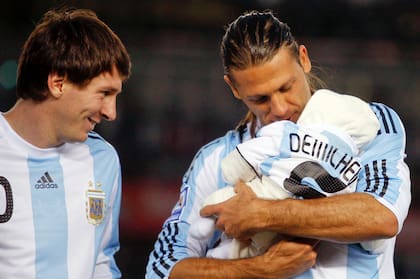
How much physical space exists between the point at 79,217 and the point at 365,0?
747 cm

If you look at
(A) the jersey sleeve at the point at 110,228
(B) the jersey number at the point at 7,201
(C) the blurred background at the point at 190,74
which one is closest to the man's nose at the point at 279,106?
(A) the jersey sleeve at the point at 110,228

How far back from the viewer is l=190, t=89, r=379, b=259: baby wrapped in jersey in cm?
227

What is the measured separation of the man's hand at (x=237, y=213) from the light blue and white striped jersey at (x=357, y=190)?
205 mm

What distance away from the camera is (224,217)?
7.77ft

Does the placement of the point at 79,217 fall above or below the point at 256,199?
below

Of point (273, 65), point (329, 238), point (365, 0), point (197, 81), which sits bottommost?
point (197, 81)

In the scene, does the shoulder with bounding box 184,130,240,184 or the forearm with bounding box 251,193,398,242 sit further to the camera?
the shoulder with bounding box 184,130,240,184

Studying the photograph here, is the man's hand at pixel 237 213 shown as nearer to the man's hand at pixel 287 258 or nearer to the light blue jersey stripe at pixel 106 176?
the man's hand at pixel 287 258

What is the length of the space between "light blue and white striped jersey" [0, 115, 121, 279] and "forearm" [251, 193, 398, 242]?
67 cm

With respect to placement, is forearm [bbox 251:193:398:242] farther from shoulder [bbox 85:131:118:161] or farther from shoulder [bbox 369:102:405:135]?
shoulder [bbox 85:131:118:161]

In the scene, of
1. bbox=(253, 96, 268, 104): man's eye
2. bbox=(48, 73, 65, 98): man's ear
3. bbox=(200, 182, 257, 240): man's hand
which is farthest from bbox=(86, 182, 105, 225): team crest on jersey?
bbox=(253, 96, 268, 104): man's eye

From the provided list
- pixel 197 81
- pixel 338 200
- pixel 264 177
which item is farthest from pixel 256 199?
pixel 197 81

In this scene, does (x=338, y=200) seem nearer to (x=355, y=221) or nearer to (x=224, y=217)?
(x=355, y=221)

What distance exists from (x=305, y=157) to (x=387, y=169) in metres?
0.32
